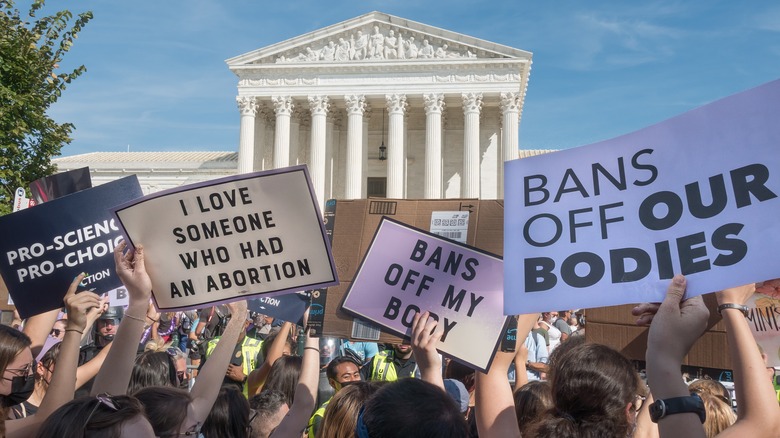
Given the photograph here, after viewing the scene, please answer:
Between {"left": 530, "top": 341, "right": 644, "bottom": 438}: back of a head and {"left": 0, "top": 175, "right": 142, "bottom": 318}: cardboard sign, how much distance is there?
2715 millimetres

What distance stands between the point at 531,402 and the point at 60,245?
9.51ft

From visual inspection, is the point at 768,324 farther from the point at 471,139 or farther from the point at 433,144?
the point at 471,139

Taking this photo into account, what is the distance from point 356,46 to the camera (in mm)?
44469

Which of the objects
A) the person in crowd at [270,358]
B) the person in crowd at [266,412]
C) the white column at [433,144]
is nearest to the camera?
the person in crowd at [266,412]

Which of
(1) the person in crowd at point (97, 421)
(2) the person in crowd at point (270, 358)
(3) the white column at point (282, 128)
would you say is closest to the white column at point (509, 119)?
(3) the white column at point (282, 128)

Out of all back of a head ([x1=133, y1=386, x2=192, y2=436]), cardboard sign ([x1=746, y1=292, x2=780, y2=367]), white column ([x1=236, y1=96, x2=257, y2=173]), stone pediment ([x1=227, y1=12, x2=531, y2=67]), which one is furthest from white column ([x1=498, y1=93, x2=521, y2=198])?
back of a head ([x1=133, y1=386, x2=192, y2=436])

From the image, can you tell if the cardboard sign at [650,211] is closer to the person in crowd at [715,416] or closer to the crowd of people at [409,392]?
the crowd of people at [409,392]

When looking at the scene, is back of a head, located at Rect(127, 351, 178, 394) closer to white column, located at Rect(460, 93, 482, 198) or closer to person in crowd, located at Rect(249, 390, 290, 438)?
person in crowd, located at Rect(249, 390, 290, 438)

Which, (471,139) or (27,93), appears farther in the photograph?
(471,139)

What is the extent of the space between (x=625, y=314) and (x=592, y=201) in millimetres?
1780

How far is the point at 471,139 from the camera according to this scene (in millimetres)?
42312

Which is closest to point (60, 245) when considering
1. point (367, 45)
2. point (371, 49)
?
point (371, 49)

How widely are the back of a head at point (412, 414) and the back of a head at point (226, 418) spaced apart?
5.79ft

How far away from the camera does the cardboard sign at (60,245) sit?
13.5 feet
